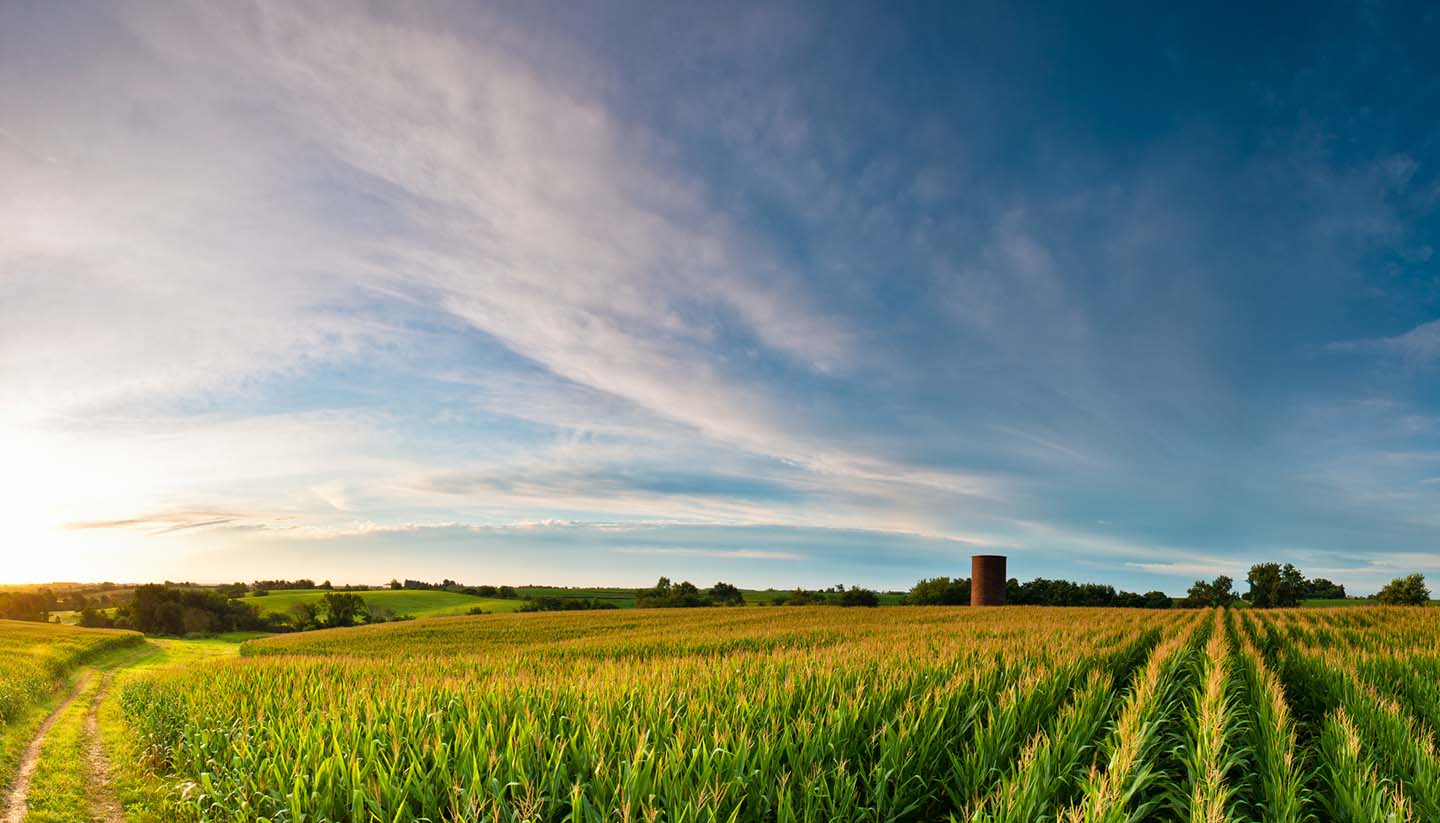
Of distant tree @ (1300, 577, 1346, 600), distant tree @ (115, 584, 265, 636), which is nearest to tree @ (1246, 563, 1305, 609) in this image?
distant tree @ (1300, 577, 1346, 600)

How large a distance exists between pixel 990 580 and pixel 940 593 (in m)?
23.0

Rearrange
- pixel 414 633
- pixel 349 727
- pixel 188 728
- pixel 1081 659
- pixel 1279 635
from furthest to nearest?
pixel 414 633, pixel 1279 635, pixel 1081 659, pixel 188 728, pixel 349 727

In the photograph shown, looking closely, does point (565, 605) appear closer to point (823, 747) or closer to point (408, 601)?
point (408, 601)

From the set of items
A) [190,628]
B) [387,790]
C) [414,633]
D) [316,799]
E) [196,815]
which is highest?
[387,790]

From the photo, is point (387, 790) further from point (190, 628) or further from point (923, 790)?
point (190, 628)

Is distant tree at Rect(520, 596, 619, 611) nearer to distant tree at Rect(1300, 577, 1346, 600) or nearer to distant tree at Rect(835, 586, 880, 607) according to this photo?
distant tree at Rect(835, 586, 880, 607)

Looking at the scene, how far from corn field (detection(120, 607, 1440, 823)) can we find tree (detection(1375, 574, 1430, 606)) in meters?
100.0

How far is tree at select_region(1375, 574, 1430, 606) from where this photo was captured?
277 ft

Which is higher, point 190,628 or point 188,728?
point 188,728

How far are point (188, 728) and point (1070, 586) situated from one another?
105 metres

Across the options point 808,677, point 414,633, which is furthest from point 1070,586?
point 808,677

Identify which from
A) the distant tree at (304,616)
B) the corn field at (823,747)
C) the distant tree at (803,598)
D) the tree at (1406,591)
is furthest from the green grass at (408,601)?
the tree at (1406,591)

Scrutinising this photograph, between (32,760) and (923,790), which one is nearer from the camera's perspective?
(923,790)

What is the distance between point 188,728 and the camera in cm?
1298
